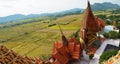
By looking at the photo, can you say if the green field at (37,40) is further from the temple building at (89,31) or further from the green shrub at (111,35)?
the green shrub at (111,35)

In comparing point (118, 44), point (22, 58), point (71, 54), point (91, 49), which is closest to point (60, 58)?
point (71, 54)

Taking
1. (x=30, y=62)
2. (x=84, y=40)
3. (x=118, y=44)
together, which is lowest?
(x=118, y=44)

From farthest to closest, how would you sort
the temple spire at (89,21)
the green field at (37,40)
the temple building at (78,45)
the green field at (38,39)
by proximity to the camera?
the green field at (37,40) < the green field at (38,39) < the temple spire at (89,21) < the temple building at (78,45)

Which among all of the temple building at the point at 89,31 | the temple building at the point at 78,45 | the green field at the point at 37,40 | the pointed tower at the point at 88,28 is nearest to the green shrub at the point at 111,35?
the temple building at the point at 78,45

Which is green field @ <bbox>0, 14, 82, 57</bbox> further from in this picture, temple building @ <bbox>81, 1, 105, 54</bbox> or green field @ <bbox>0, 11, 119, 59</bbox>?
temple building @ <bbox>81, 1, 105, 54</bbox>

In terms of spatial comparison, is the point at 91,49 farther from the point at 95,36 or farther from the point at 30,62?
the point at 30,62

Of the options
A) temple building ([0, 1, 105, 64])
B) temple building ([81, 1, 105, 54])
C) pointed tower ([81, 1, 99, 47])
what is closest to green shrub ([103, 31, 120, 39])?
temple building ([0, 1, 105, 64])

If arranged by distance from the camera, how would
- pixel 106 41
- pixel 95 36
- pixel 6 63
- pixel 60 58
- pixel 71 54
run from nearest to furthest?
pixel 6 63 → pixel 60 58 → pixel 71 54 → pixel 95 36 → pixel 106 41

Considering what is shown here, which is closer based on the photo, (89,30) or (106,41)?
(89,30)
